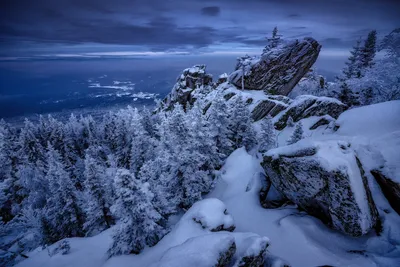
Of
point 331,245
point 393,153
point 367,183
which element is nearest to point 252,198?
point 331,245

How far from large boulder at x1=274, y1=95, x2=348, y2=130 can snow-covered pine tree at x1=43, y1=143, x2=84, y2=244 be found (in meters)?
35.4

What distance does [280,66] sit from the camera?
45.7 m

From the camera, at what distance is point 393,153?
34.6 feet

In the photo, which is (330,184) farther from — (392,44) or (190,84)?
(190,84)

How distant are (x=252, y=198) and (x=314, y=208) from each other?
194 inches

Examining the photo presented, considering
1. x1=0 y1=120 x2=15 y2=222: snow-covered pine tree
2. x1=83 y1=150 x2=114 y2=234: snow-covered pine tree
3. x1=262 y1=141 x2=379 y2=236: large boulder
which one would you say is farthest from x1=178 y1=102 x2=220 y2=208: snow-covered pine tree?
x1=0 y1=120 x2=15 y2=222: snow-covered pine tree

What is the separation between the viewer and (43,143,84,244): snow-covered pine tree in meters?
22.7

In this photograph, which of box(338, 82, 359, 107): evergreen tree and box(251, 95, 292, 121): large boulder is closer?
box(338, 82, 359, 107): evergreen tree

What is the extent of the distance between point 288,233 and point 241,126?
19.3 meters

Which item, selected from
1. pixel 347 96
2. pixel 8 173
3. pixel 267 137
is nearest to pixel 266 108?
pixel 347 96

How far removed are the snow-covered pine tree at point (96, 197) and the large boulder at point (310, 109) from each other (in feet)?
104

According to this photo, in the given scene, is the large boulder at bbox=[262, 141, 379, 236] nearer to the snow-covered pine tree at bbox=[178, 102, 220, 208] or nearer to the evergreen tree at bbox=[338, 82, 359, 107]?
the snow-covered pine tree at bbox=[178, 102, 220, 208]

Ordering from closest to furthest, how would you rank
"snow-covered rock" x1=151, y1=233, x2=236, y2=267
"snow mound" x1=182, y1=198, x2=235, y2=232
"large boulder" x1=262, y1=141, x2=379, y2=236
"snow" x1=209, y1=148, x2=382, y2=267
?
1. "snow-covered rock" x1=151, y1=233, x2=236, y2=267
2. "large boulder" x1=262, y1=141, x2=379, y2=236
3. "snow" x1=209, y1=148, x2=382, y2=267
4. "snow mound" x1=182, y1=198, x2=235, y2=232

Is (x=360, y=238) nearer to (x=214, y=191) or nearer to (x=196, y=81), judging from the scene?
(x=214, y=191)
